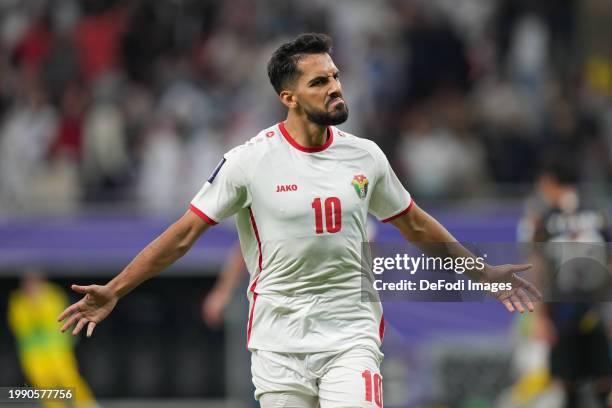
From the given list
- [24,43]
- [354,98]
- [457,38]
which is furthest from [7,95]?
[457,38]

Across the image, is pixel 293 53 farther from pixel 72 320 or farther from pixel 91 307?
pixel 72 320

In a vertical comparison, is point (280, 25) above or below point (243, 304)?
above

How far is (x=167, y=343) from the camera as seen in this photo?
1491 centimetres

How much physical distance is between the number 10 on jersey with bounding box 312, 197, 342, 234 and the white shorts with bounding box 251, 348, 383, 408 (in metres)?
0.61

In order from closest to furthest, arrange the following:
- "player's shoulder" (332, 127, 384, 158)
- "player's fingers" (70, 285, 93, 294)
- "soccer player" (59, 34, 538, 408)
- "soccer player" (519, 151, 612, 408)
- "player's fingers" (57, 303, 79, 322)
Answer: "player's fingers" (70, 285, 93, 294) < "player's fingers" (57, 303, 79, 322) < "soccer player" (59, 34, 538, 408) < "player's shoulder" (332, 127, 384, 158) < "soccer player" (519, 151, 612, 408)

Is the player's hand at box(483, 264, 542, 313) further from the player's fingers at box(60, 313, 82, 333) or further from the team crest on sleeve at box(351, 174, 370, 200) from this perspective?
the player's fingers at box(60, 313, 82, 333)

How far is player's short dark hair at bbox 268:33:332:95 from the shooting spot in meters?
6.41

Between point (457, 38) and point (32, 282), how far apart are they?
6.27 metres

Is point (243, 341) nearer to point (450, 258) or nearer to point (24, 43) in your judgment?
point (24, 43)

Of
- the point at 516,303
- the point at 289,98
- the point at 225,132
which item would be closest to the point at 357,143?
the point at 289,98

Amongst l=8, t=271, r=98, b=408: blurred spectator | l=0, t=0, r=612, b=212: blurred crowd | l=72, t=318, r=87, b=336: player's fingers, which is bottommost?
l=8, t=271, r=98, b=408: blurred spectator

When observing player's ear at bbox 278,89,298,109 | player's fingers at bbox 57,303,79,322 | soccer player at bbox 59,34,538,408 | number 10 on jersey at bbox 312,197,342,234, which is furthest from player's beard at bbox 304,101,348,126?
player's fingers at bbox 57,303,79,322

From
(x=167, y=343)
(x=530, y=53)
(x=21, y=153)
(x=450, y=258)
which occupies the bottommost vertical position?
(x=167, y=343)

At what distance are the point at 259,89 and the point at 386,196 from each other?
30.1ft
